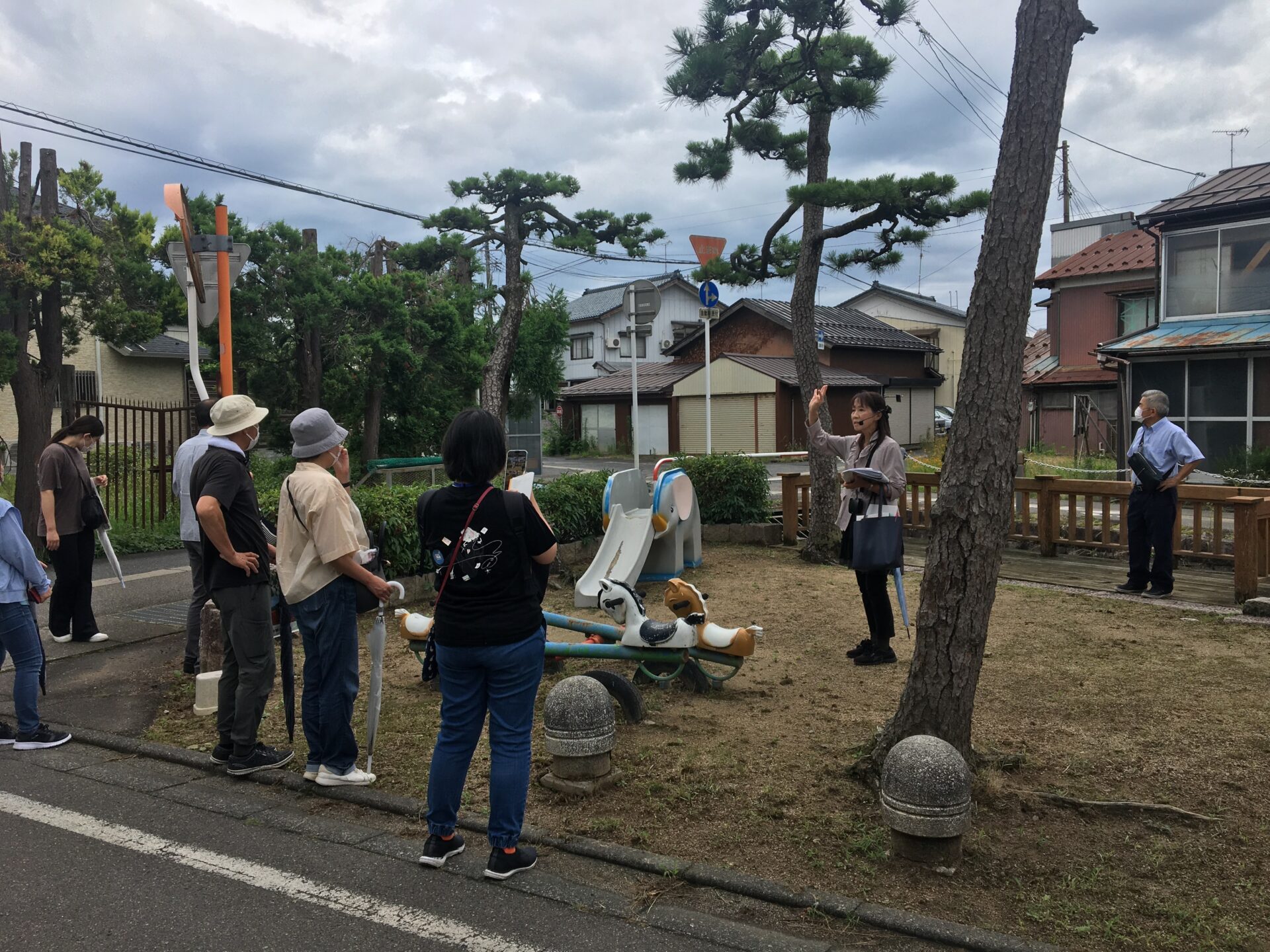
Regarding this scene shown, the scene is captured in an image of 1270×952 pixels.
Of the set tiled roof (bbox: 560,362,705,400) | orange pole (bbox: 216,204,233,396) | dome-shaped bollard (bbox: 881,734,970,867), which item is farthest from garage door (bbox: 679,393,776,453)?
dome-shaped bollard (bbox: 881,734,970,867)

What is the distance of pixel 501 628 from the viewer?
3352 mm

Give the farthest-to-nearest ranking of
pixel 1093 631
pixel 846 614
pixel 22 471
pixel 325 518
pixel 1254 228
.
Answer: pixel 1254 228 < pixel 22 471 < pixel 846 614 < pixel 1093 631 < pixel 325 518

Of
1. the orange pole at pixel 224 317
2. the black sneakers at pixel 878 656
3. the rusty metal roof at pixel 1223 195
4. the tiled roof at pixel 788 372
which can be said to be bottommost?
the black sneakers at pixel 878 656

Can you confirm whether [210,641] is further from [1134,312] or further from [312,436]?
[1134,312]

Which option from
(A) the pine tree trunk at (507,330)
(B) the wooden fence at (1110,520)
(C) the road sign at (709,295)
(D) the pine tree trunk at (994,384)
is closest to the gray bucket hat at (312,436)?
(D) the pine tree trunk at (994,384)

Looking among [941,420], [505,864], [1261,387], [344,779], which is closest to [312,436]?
[344,779]

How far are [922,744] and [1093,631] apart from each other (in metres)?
4.22

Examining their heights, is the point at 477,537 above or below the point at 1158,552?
above

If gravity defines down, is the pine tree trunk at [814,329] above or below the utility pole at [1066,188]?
below

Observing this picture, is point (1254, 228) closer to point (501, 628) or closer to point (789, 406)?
point (789, 406)

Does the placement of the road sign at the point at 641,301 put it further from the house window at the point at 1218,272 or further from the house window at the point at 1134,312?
the house window at the point at 1134,312

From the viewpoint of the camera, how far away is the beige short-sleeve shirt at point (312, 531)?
4.08m

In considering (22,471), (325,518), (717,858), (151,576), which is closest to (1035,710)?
(717,858)

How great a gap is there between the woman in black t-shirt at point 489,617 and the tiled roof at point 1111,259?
25906mm
